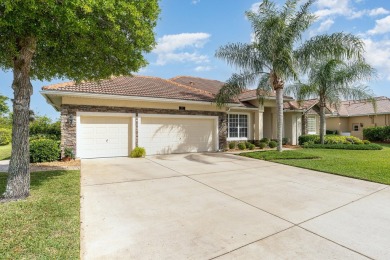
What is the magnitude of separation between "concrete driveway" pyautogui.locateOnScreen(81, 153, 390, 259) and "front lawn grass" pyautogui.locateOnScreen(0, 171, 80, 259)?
9.7 inches

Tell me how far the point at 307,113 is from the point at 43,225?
76.6 feet

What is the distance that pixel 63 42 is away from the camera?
6.49m

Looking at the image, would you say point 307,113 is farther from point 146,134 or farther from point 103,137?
point 103,137

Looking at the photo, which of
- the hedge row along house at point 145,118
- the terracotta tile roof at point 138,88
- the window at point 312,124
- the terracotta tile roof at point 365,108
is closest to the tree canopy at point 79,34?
the hedge row along house at point 145,118

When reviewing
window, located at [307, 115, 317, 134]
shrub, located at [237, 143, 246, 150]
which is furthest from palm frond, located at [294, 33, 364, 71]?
window, located at [307, 115, 317, 134]

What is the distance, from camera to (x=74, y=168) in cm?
950

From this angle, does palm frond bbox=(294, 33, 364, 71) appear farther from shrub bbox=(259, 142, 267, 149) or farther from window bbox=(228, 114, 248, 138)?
shrub bbox=(259, 142, 267, 149)

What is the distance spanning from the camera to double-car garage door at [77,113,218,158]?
12.1 metres

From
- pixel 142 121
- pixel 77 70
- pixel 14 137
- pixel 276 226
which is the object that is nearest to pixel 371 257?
pixel 276 226

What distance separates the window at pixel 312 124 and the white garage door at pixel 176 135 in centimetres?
1263

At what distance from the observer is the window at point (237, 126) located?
17.9m

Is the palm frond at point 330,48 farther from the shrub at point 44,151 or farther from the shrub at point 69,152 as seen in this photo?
the shrub at point 44,151

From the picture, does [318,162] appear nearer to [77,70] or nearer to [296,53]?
[296,53]

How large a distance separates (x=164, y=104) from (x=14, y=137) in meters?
8.85
